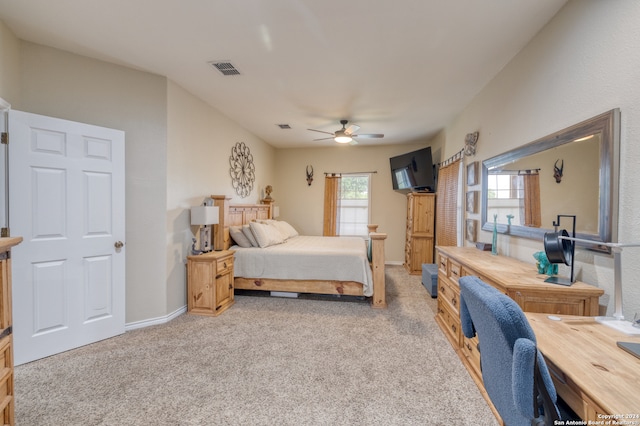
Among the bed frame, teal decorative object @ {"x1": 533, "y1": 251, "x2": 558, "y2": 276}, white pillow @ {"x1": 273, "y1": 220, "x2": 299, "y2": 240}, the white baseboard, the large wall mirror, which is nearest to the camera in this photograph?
the large wall mirror

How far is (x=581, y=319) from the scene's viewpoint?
1342mm

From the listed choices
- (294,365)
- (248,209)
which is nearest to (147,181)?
(248,209)

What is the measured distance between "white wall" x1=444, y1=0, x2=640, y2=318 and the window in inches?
150

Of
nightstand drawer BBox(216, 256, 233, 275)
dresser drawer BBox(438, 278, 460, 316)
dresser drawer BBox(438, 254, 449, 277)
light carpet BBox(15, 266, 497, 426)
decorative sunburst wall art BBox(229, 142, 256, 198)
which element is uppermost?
decorative sunburst wall art BBox(229, 142, 256, 198)

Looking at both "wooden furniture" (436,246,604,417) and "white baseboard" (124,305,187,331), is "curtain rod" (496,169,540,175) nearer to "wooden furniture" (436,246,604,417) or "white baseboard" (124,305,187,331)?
"wooden furniture" (436,246,604,417)

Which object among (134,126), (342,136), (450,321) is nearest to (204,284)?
(134,126)

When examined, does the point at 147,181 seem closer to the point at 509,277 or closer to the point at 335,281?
the point at 335,281

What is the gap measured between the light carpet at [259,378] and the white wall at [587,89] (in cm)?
119

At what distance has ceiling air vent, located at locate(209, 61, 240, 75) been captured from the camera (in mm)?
2744

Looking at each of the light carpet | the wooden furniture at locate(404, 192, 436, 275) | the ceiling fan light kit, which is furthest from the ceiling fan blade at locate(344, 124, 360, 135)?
the light carpet

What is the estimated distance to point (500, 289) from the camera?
1.77 metres

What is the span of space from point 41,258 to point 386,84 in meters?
3.86

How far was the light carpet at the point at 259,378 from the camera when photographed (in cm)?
173

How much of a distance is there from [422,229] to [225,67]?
14.4 ft
